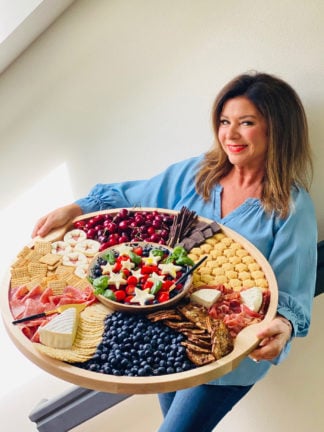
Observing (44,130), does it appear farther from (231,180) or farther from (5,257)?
(231,180)

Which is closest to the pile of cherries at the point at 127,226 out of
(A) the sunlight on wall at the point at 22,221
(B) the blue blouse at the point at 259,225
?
(B) the blue blouse at the point at 259,225

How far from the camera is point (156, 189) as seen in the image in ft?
6.08

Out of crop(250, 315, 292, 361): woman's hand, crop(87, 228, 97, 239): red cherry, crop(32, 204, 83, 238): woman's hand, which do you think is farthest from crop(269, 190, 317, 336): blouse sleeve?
crop(32, 204, 83, 238): woman's hand

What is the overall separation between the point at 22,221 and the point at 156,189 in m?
0.77

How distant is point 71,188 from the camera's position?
2.33m

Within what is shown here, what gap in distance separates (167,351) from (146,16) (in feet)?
4.19

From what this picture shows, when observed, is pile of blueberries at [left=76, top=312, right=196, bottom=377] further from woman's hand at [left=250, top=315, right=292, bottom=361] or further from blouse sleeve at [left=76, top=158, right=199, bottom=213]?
blouse sleeve at [left=76, top=158, right=199, bottom=213]

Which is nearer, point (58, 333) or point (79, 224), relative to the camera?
point (58, 333)

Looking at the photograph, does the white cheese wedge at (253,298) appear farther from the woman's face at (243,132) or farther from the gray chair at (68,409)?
the gray chair at (68,409)

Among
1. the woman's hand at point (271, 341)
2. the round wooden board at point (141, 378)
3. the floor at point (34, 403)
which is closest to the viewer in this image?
the round wooden board at point (141, 378)

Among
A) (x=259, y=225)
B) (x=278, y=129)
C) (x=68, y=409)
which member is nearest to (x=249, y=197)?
(x=259, y=225)

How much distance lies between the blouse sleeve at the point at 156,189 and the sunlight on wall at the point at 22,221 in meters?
0.52

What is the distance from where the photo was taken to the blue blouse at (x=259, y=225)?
5.01 feet

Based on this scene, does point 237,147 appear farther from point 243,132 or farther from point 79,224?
point 79,224
